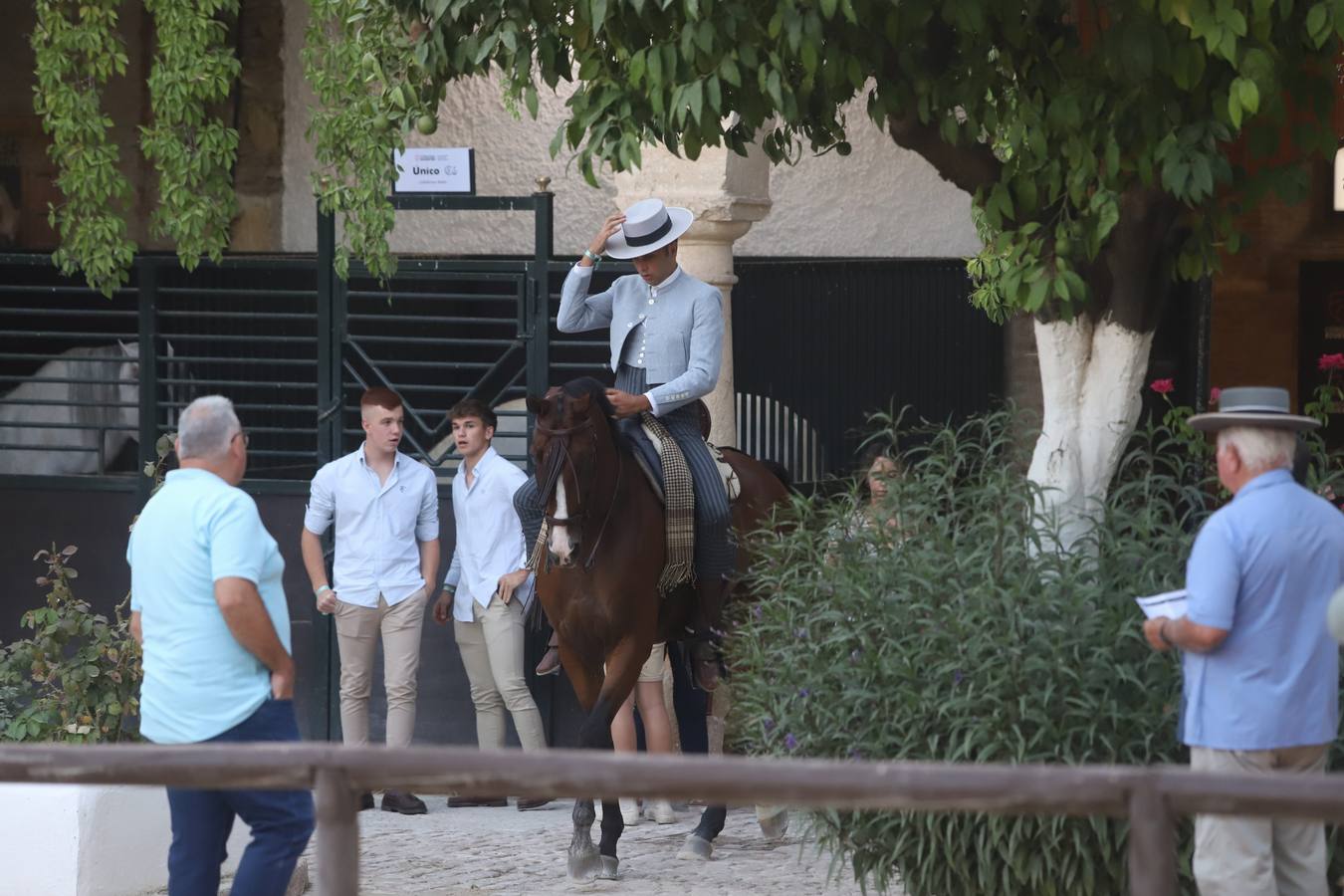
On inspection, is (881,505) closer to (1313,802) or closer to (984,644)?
(984,644)

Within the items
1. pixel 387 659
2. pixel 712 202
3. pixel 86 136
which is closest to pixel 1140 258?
pixel 712 202

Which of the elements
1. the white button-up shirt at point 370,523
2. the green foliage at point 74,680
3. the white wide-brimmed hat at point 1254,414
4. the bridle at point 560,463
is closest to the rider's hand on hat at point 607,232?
the bridle at point 560,463

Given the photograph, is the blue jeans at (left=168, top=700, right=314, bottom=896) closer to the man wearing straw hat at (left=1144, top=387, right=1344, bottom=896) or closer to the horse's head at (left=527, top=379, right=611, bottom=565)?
the horse's head at (left=527, top=379, right=611, bottom=565)

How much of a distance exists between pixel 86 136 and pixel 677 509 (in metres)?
4.01

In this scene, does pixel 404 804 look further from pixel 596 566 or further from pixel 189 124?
pixel 189 124

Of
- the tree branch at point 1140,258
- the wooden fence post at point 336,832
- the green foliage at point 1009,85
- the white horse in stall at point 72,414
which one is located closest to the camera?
the wooden fence post at point 336,832

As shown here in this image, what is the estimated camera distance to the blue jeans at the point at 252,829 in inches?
189

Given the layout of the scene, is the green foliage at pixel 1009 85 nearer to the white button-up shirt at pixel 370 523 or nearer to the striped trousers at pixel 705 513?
the striped trousers at pixel 705 513

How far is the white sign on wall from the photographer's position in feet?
30.1

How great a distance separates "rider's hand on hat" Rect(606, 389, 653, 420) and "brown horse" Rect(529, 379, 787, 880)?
0.04 meters

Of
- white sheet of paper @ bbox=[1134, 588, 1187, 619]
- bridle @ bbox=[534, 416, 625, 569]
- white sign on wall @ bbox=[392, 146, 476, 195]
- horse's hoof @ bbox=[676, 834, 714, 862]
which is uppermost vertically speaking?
white sign on wall @ bbox=[392, 146, 476, 195]

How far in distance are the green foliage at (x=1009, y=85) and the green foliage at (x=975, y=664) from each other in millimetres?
738

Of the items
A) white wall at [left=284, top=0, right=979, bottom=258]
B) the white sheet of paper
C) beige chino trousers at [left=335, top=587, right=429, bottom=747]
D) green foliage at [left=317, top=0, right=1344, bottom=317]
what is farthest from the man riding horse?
white wall at [left=284, top=0, right=979, bottom=258]

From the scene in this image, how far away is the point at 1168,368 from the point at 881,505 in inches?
216
